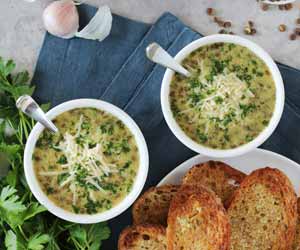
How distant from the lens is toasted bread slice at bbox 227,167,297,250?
265 cm

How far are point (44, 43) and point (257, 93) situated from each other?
946 millimetres

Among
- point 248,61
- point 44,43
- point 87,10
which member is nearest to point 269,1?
point 248,61

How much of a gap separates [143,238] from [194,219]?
234mm

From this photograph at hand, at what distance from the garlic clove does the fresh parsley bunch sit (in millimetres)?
306

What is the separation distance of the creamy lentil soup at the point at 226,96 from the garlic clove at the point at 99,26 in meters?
0.40

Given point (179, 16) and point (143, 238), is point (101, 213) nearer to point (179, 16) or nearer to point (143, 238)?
point (143, 238)

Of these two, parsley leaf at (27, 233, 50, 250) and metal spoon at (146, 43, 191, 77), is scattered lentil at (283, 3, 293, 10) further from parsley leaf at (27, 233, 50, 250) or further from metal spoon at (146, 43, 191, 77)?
parsley leaf at (27, 233, 50, 250)

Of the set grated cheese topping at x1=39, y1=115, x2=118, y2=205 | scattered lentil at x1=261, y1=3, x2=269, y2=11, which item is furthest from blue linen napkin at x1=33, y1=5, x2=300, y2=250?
grated cheese topping at x1=39, y1=115, x2=118, y2=205

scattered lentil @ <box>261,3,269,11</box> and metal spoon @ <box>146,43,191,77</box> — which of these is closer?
metal spoon @ <box>146,43,191,77</box>

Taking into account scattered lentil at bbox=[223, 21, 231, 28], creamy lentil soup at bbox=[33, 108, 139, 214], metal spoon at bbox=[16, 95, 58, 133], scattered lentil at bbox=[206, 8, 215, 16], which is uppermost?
scattered lentil at bbox=[206, 8, 215, 16]

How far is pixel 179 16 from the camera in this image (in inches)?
115

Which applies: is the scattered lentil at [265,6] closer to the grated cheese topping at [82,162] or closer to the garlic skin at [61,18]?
the garlic skin at [61,18]

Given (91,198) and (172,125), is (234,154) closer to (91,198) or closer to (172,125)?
(172,125)

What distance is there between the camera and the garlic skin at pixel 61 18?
2.77 meters
